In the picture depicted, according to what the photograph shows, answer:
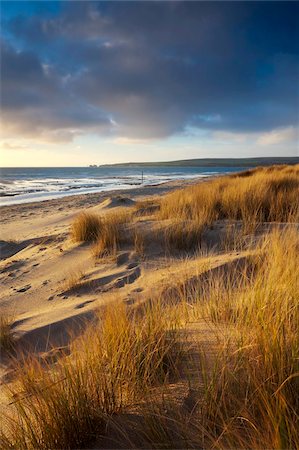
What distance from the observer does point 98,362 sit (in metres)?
1.45

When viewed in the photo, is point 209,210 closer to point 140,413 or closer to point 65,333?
point 65,333

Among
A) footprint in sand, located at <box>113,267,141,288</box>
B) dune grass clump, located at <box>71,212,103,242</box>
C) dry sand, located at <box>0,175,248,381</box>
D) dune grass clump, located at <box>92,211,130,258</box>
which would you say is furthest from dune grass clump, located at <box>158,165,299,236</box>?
footprint in sand, located at <box>113,267,141,288</box>

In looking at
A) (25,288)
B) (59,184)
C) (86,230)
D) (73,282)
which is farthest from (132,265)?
(59,184)

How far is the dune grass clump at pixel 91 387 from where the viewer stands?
1183 mm

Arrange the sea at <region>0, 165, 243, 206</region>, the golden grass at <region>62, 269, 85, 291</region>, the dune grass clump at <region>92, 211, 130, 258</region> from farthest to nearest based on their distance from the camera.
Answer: the sea at <region>0, 165, 243, 206</region> < the dune grass clump at <region>92, 211, 130, 258</region> < the golden grass at <region>62, 269, 85, 291</region>

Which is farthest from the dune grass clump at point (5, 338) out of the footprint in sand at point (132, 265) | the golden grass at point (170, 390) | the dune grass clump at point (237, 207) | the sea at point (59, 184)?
the sea at point (59, 184)

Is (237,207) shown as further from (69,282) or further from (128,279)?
(69,282)

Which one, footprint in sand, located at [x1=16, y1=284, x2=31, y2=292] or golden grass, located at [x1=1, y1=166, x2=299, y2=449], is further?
footprint in sand, located at [x1=16, y1=284, x2=31, y2=292]

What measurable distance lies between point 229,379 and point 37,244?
5.56 m

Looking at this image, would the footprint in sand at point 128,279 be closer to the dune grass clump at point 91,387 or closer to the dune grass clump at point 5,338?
the dune grass clump at point 5,338

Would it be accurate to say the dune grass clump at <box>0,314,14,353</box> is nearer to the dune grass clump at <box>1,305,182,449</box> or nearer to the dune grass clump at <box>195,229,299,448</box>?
the dune grass clump at <box>1,305,182,449</box>

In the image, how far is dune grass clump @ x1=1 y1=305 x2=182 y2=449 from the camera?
1.18 m

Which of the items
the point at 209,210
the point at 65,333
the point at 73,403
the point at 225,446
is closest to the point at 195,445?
the point at 225,446

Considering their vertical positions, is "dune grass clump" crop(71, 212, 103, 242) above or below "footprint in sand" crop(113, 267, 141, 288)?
above
